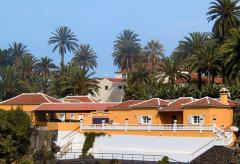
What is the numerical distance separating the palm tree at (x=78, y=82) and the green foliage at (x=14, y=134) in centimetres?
2589

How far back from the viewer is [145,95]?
74.4 metres

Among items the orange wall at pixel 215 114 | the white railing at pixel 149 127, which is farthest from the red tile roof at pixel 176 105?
the white railing at pixel 149 127

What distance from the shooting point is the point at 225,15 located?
76500 millimetres

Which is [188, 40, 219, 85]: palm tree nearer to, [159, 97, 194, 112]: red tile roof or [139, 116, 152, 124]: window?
[159, 97, 194, 112]: red tile roof

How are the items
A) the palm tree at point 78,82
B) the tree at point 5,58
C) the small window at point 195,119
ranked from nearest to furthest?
the small window at point 195,119 → the palm tree at point 78,82 → the tree at point 5,58

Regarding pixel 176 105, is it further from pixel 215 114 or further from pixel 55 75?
pixel 55 75

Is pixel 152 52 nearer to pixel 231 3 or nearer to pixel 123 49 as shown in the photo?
pixel 123 49

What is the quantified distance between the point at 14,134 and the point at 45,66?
55.2 meters

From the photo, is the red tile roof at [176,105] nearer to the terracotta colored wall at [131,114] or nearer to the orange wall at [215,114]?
the terracotta colored wall at [131,114]

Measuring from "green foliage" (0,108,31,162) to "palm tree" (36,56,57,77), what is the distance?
52508 millimetres

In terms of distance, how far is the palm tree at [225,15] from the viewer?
249ft

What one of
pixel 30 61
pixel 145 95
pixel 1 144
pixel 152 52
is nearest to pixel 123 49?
pixel 152 52

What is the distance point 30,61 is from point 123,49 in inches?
816

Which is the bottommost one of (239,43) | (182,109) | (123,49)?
(182,109)
